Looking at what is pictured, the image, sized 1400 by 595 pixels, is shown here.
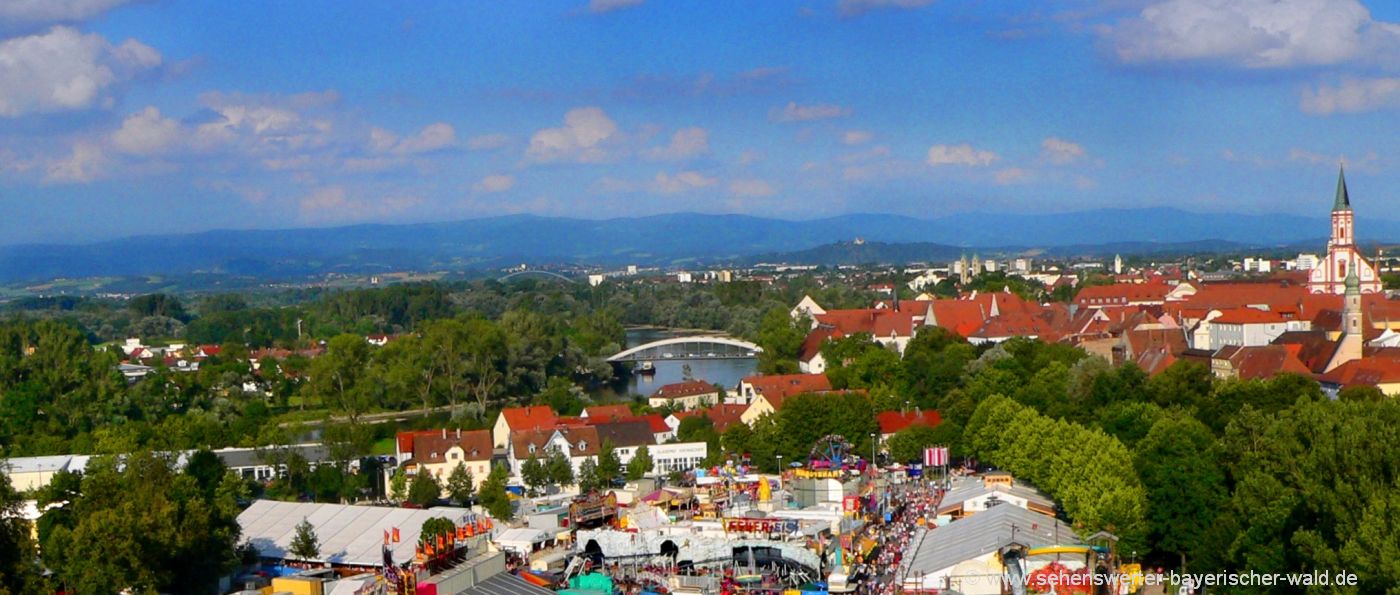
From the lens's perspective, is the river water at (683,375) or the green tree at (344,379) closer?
the green tree at (344,379)

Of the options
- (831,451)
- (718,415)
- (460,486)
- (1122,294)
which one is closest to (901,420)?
(831,451)

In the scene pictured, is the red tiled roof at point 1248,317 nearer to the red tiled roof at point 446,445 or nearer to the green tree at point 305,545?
the red tiled roof at point 446,445

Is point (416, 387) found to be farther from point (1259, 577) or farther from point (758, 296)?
point (758, 296)

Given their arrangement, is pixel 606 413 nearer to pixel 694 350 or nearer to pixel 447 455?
pixel 447 455

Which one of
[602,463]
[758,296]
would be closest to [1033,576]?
[602,463]

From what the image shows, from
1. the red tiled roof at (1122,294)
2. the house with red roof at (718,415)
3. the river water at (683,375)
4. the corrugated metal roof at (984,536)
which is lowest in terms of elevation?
the river water at (683,375)

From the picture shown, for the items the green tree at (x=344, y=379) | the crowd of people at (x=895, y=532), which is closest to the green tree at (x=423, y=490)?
the crowd of people at (x=895, y=532)
